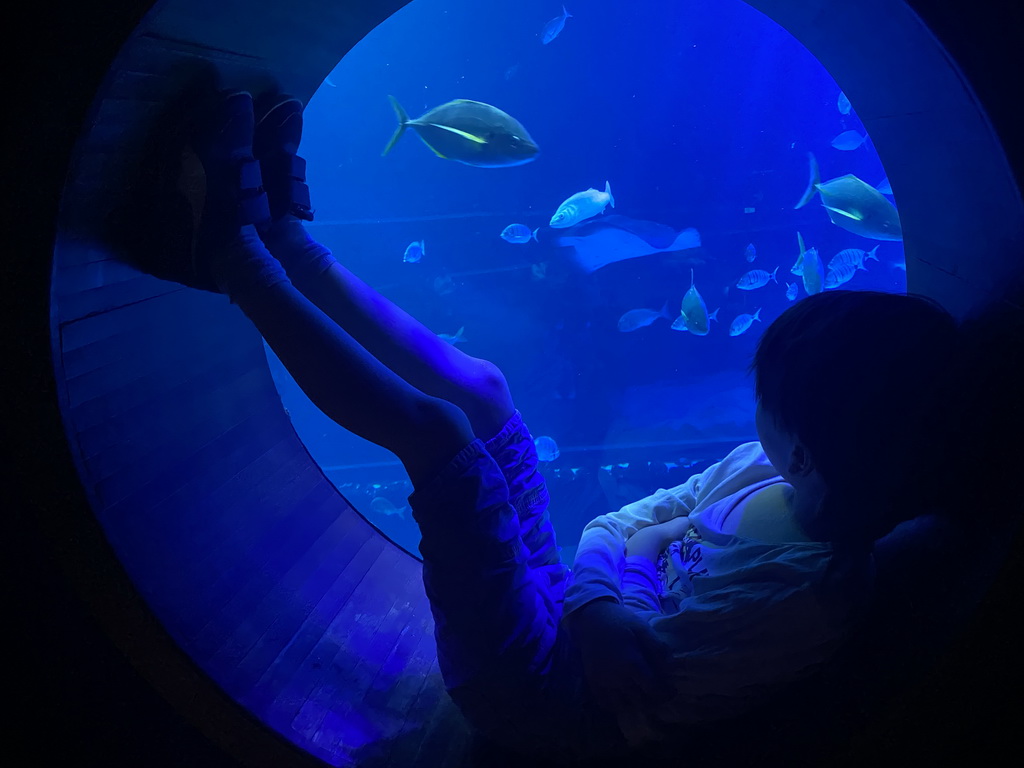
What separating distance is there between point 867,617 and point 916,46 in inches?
41.3

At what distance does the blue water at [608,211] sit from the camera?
10188mm

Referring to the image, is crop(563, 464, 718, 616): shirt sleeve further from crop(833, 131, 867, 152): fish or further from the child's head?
crop(833, 131, 867, 152): fish

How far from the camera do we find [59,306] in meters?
0.87

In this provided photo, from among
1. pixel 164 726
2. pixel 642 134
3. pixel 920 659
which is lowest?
pixel 164 726

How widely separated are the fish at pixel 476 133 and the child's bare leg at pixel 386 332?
2.00 m

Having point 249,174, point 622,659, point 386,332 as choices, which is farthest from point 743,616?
point 249,174

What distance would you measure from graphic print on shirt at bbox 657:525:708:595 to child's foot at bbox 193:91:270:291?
130 cm

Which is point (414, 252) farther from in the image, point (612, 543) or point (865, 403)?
point (865, 403)

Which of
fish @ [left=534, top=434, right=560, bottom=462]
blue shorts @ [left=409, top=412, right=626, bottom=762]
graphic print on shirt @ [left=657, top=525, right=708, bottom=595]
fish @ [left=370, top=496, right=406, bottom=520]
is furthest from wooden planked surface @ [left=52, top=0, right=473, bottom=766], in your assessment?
fish @ [left=370, top=496, right=406, bottom=520]

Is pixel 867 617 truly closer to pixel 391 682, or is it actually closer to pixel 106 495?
pixel 391 682

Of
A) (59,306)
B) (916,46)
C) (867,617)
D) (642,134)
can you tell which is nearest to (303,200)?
(59,306)

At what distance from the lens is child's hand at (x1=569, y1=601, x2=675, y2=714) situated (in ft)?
3.52

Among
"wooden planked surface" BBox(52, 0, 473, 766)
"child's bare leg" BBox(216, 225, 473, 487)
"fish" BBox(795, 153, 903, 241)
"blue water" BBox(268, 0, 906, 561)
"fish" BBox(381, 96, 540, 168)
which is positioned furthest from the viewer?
"blue water" BBox(268, 0, 906, 561)

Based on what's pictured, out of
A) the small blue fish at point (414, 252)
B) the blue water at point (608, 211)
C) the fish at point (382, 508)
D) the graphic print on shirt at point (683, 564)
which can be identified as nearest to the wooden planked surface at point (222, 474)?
the graphic print on shirt at point (683, 564)
